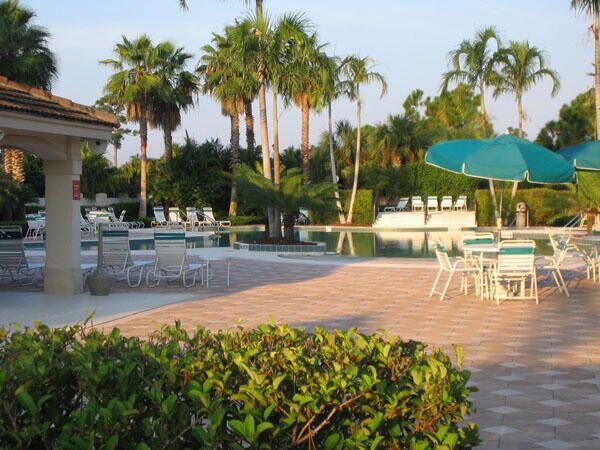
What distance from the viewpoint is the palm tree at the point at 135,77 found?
3884 cm

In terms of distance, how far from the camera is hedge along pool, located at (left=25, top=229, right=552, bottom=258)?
74.2ft

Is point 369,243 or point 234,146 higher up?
point 234,146

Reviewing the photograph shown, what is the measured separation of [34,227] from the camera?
28047mm

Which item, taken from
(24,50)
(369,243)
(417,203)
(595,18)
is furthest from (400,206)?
(24,50)

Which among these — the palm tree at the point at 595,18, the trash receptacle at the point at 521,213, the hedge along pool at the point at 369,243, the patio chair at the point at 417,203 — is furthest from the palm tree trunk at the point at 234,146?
the palm tree at the point at 595,18

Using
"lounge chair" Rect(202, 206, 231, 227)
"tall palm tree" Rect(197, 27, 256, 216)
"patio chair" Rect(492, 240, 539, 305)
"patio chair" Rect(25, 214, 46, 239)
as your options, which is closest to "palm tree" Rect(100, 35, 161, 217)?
"tall palm tree" Rect(197, 27, 256, 216)

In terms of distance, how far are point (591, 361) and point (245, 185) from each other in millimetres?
15113

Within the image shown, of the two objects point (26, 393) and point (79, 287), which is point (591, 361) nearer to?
point (26, 393)

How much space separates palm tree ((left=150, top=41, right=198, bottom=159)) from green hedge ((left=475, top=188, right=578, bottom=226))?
1555 cm

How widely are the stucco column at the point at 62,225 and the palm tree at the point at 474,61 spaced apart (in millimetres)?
25999

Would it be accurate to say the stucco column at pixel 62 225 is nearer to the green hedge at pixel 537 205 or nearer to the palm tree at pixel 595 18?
the palm tree at pixel 595 18

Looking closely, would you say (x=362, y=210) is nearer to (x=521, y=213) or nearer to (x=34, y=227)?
(x=521, y=213)

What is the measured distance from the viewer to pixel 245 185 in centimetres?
2173

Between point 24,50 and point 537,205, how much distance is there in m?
21.4
